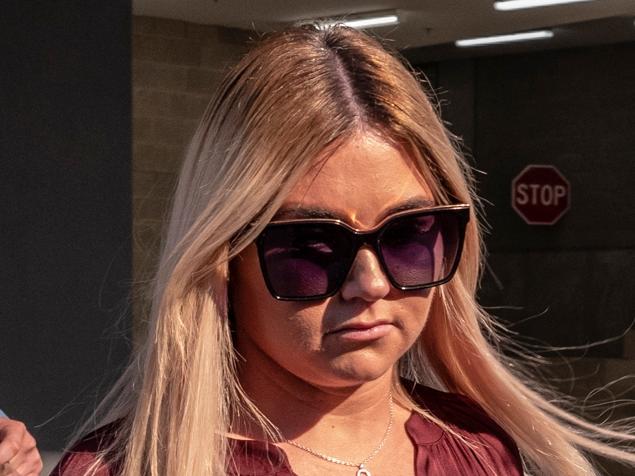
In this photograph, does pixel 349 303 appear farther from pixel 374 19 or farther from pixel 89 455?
pixel 374 19

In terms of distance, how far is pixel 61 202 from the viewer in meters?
4.61

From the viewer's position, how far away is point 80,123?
4684mm

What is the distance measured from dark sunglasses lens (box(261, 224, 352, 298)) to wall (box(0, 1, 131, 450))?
A: 308 centimetres

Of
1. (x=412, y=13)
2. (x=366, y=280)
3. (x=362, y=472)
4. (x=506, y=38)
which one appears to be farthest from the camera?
(x=506, y=38)

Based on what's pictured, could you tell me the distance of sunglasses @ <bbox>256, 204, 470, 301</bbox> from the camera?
1.36 metres

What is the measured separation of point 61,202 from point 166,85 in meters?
4.26

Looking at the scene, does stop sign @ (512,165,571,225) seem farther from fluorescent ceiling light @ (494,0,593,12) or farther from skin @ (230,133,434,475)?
skin @ (230,133,434,475)

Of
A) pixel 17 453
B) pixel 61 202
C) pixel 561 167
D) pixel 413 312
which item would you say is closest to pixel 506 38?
pixel 561 167

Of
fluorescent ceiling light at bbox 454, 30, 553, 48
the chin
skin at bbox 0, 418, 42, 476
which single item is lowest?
skin at bbox 0, 418, 42, 476

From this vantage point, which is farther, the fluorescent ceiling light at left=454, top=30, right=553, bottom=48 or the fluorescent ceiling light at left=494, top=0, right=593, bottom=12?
the fluorescent ceiling light at left=454, top=30, right=553, bottom=48

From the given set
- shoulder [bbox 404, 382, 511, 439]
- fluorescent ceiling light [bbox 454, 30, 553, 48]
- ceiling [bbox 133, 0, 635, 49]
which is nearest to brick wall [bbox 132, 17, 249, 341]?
ceiling [bbox 133, 0, 635, 49]

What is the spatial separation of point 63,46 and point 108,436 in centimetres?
337

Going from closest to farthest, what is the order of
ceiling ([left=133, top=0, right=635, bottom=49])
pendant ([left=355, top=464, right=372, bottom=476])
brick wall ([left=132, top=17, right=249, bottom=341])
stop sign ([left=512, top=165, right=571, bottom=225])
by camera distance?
pendant ([left=355, top=464, right=372, bottom=476]) < ceiling ([left=133, top=0, right=635, bottom=49]) < brick wall ([left=132, top=17, right=249, bottom=341]) < stop sign ([left=512, top=165, right=571, bottom=225])

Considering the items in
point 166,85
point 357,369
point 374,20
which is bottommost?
point 357,369
